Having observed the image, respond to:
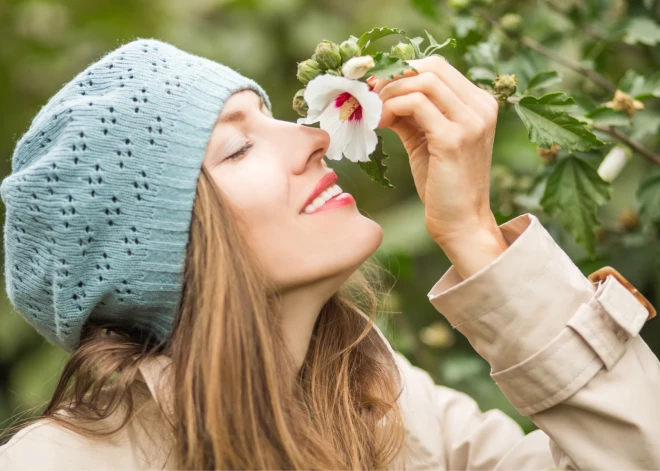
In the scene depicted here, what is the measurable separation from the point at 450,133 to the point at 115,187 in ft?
2.32

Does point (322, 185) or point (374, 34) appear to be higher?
point (374, 34)

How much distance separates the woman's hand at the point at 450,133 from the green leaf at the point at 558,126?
0.09 m

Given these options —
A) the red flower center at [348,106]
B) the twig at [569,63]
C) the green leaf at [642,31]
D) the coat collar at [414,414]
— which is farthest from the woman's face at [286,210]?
the green leaf at [642,31]

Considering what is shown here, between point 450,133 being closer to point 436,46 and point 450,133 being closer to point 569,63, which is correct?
point 436,46

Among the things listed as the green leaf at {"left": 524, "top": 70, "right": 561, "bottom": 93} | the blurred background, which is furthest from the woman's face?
the blurred background

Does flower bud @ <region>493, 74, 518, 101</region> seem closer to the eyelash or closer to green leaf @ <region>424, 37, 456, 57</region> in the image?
green leaf @ <region>424, 37, 456, 57</region>

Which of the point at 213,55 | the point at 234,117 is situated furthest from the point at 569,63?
the point at 213,55

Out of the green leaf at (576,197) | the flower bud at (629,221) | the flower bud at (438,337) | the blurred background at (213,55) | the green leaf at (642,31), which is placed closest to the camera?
the green leaf at (576,197)

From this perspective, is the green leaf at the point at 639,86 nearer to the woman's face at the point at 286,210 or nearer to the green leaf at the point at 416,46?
the green leaf at the point at 416,46

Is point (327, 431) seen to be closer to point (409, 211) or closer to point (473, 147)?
point (473, 147)

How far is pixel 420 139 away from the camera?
1.62 m

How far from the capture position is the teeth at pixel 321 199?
5.11ft

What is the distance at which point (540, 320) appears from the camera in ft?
4.77

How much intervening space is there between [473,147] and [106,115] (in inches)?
30.4
